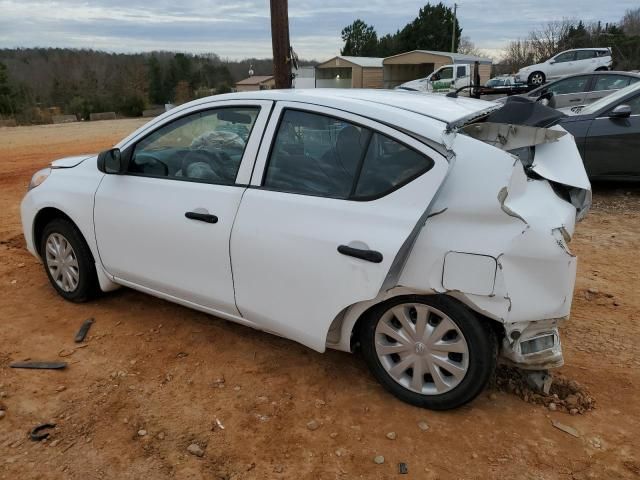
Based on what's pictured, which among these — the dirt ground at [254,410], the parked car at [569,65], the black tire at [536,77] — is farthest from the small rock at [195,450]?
the black tire at [536,77]

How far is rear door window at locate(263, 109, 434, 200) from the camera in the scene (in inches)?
104

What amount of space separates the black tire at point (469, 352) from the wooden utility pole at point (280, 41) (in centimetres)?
537

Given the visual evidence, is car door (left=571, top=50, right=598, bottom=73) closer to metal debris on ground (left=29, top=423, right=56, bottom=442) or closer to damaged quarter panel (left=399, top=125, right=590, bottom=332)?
damaged quarter panel (left=399, top=125, right=590, bottom=332)

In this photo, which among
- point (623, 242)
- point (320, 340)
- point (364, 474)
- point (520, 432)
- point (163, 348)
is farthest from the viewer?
point (623, 242)

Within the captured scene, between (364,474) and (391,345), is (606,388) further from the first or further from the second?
(364,474)

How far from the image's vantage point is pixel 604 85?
10.8 m

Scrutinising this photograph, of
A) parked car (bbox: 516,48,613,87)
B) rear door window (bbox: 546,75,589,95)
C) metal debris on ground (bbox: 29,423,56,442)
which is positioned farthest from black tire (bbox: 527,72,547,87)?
metal debris on ground (bbox: 29,423,56,442)

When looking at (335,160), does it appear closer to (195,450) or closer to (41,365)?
(195,450)

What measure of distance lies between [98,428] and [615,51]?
49.5m

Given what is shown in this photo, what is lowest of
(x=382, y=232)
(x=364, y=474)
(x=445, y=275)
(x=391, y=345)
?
(x=364, y=474)

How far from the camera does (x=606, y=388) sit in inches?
118

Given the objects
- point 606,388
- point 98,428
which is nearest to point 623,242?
point 606,388

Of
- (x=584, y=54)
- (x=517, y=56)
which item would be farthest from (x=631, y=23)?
(x=584, y=54)

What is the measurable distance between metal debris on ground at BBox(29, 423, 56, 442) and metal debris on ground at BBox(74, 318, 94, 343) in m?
0.94
